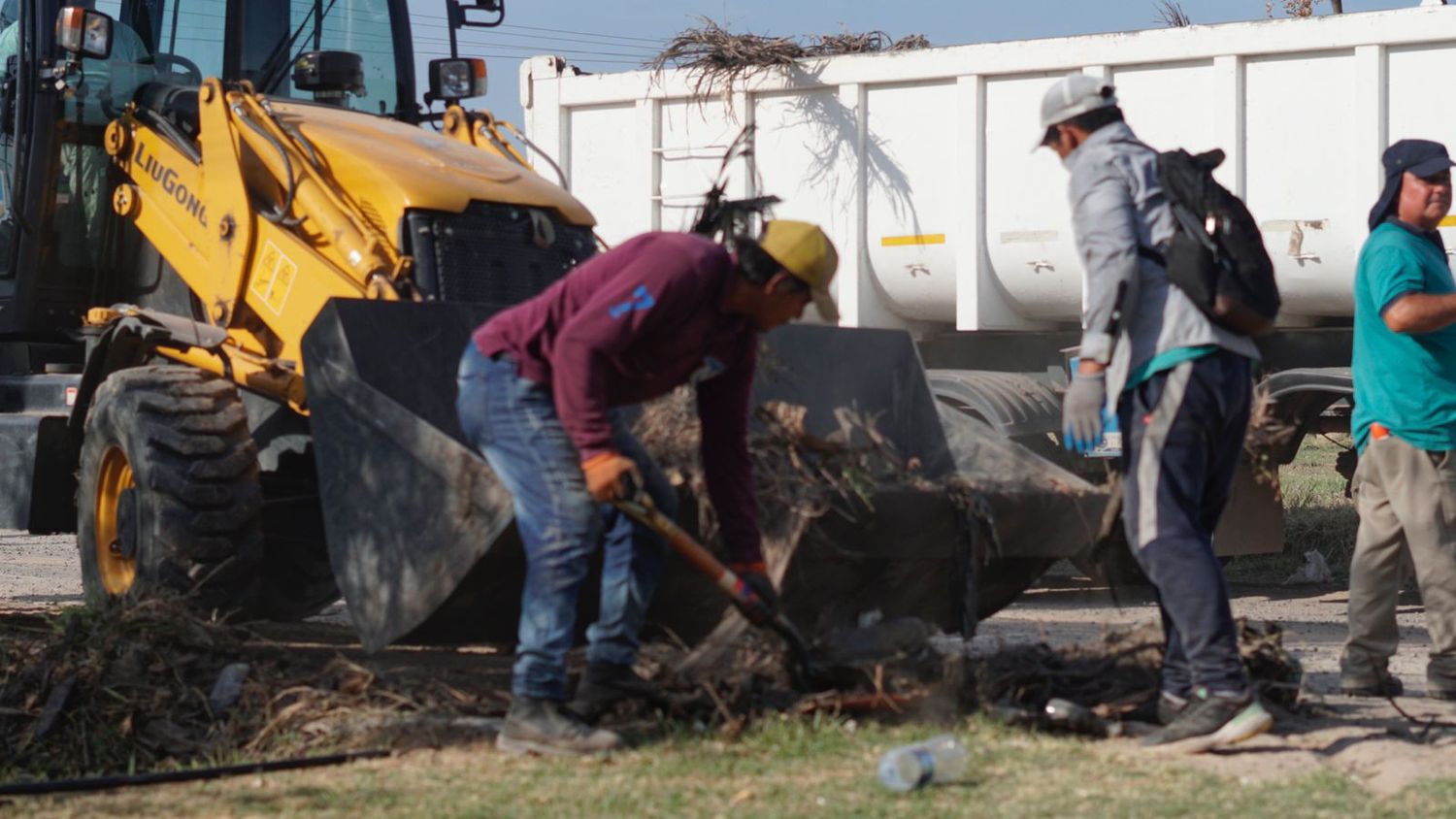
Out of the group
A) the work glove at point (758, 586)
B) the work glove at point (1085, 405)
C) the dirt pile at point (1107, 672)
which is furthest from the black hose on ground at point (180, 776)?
the work glove at point (1085, 405)

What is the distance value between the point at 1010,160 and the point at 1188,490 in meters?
5.02

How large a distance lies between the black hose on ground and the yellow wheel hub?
2279 mm

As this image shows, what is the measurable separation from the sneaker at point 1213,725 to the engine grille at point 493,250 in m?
2.98

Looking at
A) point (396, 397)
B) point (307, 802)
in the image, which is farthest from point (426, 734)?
point (396, 397)

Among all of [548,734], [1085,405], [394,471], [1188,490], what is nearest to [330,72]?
[394,471]

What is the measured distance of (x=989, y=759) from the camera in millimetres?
5227

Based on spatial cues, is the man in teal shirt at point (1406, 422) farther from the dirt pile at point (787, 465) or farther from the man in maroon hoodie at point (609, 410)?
the man in maroon hoodie at point (609, 410)

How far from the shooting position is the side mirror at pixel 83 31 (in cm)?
755

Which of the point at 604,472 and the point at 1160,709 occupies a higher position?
the point at 604,472

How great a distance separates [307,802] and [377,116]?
438 centimetres

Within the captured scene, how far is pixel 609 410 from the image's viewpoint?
212 inches

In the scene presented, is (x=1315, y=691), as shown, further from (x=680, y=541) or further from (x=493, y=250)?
(x=493, y=250)

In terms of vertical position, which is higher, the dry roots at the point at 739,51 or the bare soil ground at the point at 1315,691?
the dry roots at the point at 739,51

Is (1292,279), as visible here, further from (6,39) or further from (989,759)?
(6,39)
